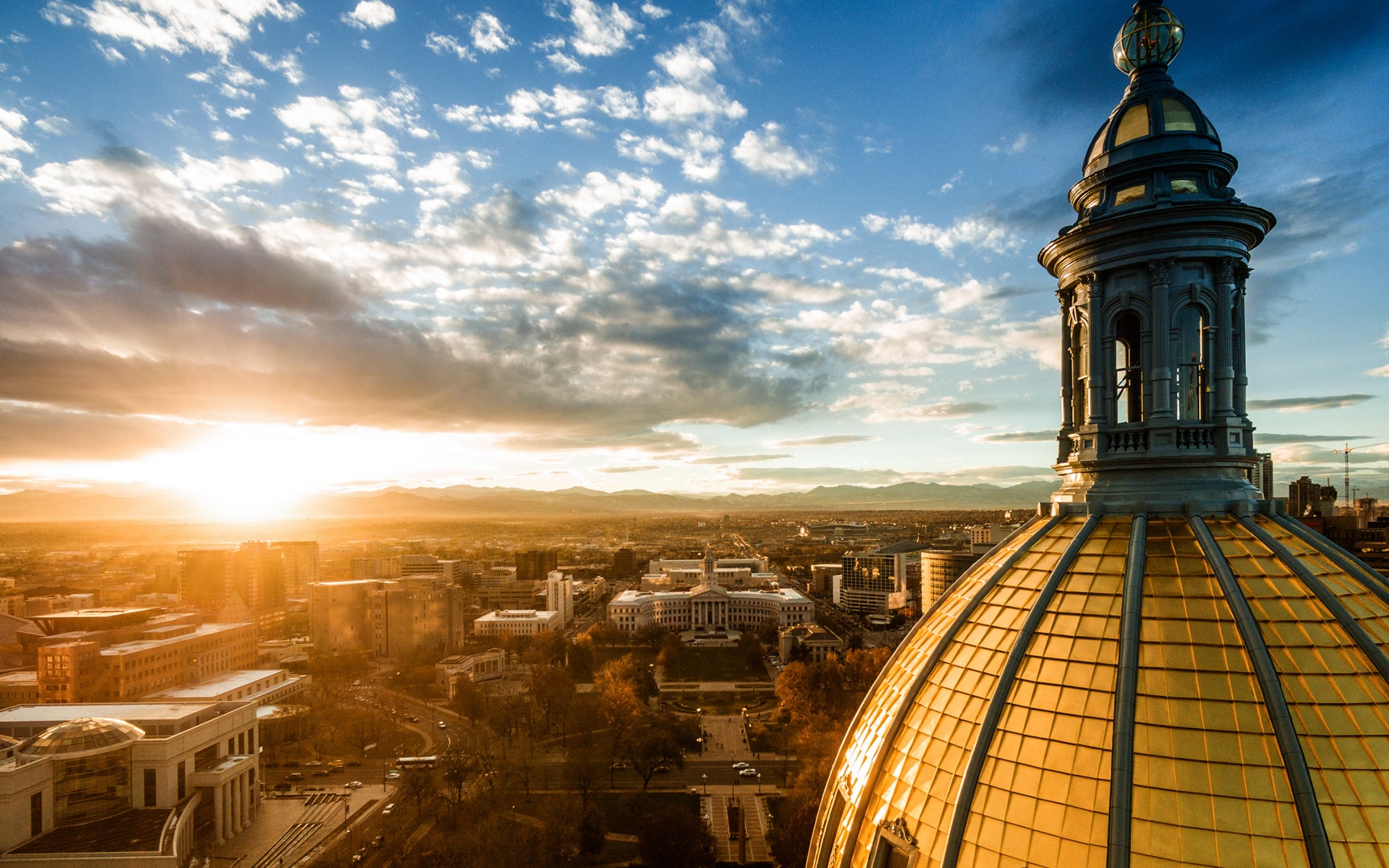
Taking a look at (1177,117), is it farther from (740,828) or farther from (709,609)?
(709,609)

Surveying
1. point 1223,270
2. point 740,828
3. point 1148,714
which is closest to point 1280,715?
point 1148,714

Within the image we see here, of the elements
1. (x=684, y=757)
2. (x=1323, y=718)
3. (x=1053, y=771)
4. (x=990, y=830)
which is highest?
(x=1323, y=718)

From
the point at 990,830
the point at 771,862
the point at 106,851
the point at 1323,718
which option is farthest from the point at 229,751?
the point at 1323,718

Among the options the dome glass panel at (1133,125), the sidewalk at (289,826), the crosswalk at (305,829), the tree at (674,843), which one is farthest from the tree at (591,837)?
the dome glass panel at (1133,125)

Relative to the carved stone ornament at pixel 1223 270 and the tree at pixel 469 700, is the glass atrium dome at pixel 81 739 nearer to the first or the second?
the tree at pixel 469 700

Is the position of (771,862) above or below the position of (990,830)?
below

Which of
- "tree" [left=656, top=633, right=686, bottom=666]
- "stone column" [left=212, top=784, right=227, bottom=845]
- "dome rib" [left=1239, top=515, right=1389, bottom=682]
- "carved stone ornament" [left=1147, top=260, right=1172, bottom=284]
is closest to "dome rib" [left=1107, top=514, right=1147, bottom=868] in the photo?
"dome rib" [left=1239, top=515, right=1389, bottom=682]

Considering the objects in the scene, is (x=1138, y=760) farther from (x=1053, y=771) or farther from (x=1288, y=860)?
(x=1288, y=860)

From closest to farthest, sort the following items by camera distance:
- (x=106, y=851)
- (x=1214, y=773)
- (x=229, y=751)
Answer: (x=1214, y=773) < (x=106, y=851) < (x=229, y=751)
